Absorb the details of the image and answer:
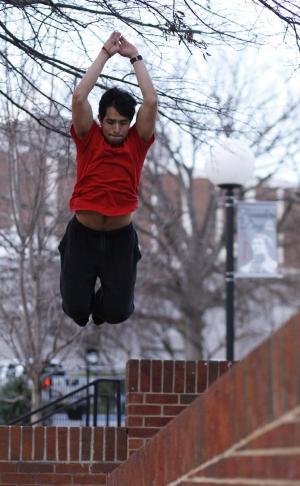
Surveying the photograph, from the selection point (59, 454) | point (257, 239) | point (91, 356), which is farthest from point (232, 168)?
point (91, 356)

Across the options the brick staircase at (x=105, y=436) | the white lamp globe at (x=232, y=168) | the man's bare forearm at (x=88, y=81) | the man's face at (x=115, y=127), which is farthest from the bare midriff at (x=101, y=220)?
the white lamp globe at (x=232, y=168)

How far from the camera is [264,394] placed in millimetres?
2994

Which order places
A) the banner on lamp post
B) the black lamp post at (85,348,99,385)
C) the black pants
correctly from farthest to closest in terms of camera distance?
the black lamp post at (85,348,99,385), the banner on lamp post, the black pants

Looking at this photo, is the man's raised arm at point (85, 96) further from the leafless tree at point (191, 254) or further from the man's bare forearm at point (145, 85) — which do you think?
the leafless tree at point (191, 254)

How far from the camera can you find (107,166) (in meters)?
5.55

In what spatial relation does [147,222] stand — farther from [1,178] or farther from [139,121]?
[139,121]

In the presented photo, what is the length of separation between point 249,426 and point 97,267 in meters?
2.92

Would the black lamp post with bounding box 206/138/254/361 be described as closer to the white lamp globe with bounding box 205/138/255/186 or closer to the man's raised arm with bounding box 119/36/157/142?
the white lamp globe with bounding box 205/138/255/186

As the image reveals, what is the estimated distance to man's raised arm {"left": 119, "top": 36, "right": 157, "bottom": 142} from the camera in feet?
18.2

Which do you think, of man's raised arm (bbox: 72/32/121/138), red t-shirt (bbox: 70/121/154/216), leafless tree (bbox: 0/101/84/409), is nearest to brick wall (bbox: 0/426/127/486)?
red t-shirt (bbox: 70/121/154/216)

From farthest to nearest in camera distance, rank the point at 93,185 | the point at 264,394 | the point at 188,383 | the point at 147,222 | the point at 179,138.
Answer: the point at 147,222 → the point at 179,138 → the point at 188,383 → the point at 93,185 → the point at 264,394

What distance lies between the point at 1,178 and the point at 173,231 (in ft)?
22.5

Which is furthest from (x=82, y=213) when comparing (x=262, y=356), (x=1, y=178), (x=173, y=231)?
(x=173, y=231)

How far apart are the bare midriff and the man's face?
41 centimetres
